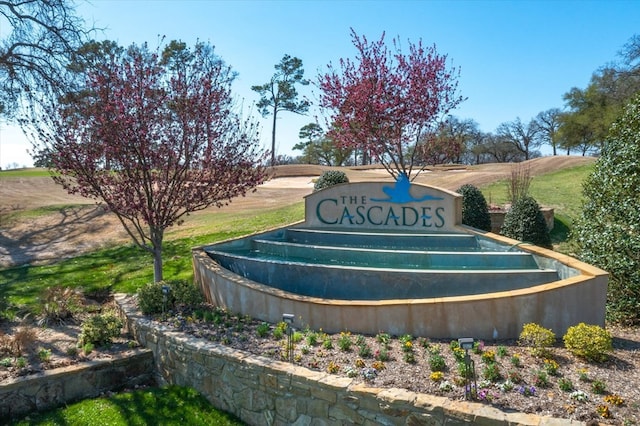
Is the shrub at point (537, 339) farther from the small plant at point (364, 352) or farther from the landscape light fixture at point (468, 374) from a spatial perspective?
the small plant at point (364, 352)

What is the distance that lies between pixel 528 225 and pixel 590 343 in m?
5.19

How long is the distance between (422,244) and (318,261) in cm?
205

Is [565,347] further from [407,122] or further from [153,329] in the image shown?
[407,122]

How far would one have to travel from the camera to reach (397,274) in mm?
6066

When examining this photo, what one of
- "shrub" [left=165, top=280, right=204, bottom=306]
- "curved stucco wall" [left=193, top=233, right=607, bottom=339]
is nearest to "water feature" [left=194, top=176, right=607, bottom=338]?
"curved stucco wall" [left=193, top=233, right=607, bottom=339]

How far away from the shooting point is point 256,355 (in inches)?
192

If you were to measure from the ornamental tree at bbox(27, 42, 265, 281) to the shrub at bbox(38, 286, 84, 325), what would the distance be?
1560 mm

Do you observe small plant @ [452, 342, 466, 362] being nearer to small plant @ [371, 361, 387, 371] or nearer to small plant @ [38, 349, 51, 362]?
small plant @ [371, 361, 387, 371]

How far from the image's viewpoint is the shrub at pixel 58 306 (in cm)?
707

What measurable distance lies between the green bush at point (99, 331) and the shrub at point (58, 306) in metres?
1.20

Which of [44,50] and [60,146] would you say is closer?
[60,146]

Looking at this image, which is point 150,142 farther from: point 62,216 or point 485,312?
point 62,216

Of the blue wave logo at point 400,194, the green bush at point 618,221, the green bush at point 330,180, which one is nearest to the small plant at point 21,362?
the blue wave logo at point 400,194

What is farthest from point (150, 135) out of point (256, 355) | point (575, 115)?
point (575, 115)
